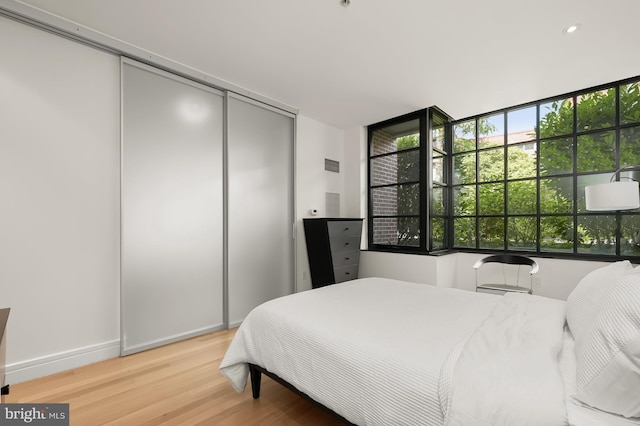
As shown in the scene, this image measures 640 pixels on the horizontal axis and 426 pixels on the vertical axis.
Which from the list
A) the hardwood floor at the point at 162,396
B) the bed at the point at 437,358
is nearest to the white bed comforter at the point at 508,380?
the bed at the point at 437,358

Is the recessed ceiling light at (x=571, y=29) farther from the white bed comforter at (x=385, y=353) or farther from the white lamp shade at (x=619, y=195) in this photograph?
the white bed comforter at (x=385, y=353)

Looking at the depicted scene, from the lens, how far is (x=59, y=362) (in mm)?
2395

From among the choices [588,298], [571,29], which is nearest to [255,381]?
[588,298]

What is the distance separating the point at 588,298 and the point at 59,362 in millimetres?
3675

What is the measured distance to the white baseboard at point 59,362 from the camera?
2.21 m

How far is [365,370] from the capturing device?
4.44ft

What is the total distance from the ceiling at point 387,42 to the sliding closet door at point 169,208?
430mm

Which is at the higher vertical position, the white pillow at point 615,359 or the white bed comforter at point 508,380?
the white pillow at point 615,359

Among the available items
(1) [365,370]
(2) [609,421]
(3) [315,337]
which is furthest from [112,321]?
(2) [609,421]

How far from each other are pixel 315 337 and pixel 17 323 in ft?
7.69

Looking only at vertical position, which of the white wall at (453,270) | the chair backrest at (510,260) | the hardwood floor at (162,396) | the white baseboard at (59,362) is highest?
the chair backrest at (510,260)

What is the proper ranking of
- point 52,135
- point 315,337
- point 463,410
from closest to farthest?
point 463,410, point 315,337, point 52,135

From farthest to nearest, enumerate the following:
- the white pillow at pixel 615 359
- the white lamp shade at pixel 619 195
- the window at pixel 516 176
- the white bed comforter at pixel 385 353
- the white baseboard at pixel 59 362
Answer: the window at pixel 516 176 → the white lamp shade at pixel 619 195 → the white baseboard at pixel 59 362 → the white bed comforter at pixel 385 353 → the white pillow at pixel 615 359

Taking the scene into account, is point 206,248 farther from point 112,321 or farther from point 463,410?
point 463,410
